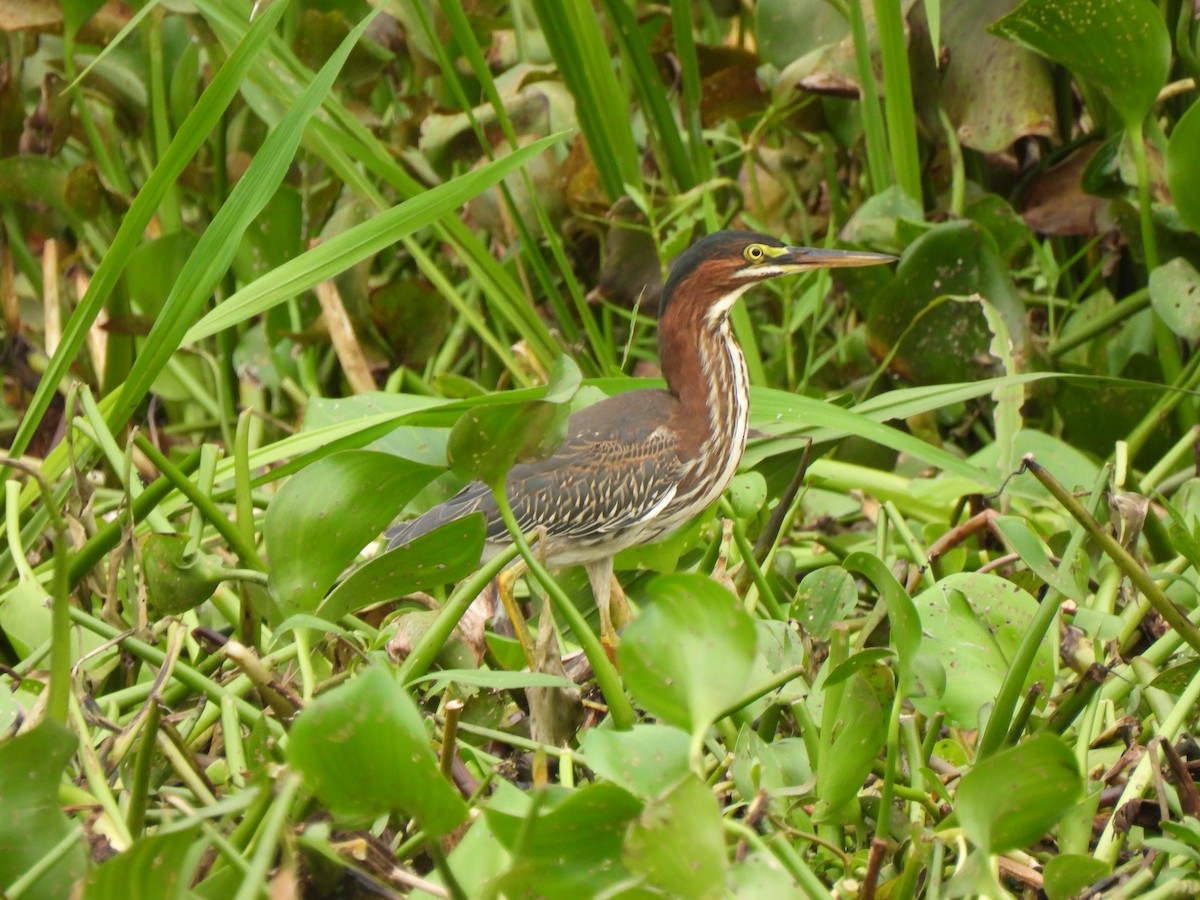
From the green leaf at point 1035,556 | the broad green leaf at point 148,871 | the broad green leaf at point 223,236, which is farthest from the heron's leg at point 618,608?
the broad green leaf at point 148,871

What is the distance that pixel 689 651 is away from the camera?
3.98ft

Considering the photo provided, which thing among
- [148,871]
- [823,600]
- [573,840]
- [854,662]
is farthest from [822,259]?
[148,871]

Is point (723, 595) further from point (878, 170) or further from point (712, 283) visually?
point (878, 170)

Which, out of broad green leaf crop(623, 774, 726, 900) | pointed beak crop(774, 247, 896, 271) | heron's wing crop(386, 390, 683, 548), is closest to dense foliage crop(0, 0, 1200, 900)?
broad green leaf crop(623, 774, 726, 900)

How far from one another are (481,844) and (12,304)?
130 inches

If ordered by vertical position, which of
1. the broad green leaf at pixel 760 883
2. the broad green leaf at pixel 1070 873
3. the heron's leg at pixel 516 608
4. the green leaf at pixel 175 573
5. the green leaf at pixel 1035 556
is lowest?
the heron's leg at pixel 516 608

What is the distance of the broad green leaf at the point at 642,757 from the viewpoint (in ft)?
4.17

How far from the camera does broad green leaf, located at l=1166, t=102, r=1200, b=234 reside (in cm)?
252

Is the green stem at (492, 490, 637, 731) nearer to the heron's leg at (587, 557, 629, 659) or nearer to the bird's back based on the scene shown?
the heron's leg at (587, 557, 629, 659)

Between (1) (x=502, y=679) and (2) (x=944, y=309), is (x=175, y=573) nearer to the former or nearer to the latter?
(1) (x=502, y=679)

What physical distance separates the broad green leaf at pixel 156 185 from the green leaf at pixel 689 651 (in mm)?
1006

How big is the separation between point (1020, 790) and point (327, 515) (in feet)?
2.43

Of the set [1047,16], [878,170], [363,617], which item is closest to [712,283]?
[878,170]

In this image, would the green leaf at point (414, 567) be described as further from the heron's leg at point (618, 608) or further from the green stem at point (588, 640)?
the heron's leg at point (618, 608)
